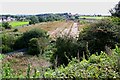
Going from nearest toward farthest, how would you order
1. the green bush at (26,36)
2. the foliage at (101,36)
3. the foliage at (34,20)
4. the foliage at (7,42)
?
the foliage at (101,36)
the foliage at (7,42)
the green bush at (26,36)
the foliage at (34,20)

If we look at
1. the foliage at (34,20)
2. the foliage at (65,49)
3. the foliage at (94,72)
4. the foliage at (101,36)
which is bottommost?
the foliage at (34,20)

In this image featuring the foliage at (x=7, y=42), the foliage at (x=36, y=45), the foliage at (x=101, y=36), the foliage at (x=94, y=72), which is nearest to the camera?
the foliage at (x=94, y=72)

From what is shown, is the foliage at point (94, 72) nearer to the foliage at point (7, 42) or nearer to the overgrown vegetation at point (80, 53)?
the overgrown vegetation at point (80, 53)

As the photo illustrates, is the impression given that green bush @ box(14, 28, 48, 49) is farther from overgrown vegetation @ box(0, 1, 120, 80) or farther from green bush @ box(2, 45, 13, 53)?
green bush @ box(2, 45, 13, 53)

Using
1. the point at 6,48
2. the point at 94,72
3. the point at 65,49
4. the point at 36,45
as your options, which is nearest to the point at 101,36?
the point at 65,49

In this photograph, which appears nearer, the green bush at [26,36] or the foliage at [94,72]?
the foliage at [94,72]

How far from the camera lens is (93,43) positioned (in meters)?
13.0

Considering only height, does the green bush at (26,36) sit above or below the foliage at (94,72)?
below

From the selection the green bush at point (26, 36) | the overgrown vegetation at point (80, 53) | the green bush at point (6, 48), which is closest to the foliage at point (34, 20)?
the green bush at point (26, 36)

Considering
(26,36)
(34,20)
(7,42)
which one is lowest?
(34,20)

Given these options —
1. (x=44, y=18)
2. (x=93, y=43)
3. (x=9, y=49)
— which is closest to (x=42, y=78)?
(x=93, y=43)

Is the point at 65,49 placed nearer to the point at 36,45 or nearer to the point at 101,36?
the point at 101,36

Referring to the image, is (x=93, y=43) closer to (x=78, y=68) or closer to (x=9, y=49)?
(x=78, y=68)

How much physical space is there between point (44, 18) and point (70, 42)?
61933 mm
